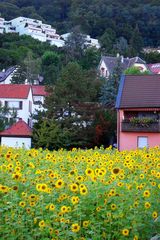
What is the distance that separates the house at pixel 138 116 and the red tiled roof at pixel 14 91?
16.2 metres

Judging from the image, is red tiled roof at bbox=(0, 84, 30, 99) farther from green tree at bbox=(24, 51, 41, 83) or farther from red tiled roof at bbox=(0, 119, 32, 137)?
green tree at bbox=(24, 51, 41, 83)

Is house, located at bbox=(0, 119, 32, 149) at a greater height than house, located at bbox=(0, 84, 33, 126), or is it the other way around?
house, located at bbox=(0, 84, 33, 126)

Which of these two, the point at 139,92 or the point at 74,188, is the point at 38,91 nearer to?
the point at 139,92

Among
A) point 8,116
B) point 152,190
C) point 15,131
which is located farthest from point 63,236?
point 8,116

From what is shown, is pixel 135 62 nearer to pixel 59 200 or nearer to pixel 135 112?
pixel 135 112

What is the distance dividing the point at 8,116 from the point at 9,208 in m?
39.0

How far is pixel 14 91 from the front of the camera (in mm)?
47219

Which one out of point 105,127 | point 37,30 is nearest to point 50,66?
point 105,127

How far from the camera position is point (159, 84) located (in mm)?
32594

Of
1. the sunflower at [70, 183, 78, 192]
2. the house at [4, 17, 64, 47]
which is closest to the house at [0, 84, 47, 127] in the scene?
the sunflower at [70, 183, 78, 192]

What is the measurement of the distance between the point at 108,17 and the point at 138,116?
9694 centimetres

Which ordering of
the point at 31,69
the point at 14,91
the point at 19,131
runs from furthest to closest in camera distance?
the point at 31,69 < the point at 14,91 < the point at 19,131

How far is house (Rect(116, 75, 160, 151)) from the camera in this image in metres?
30.6

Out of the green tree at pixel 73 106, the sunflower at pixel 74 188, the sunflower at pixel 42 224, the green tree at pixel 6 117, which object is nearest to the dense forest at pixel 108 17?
the green tree at pixel 6 117
